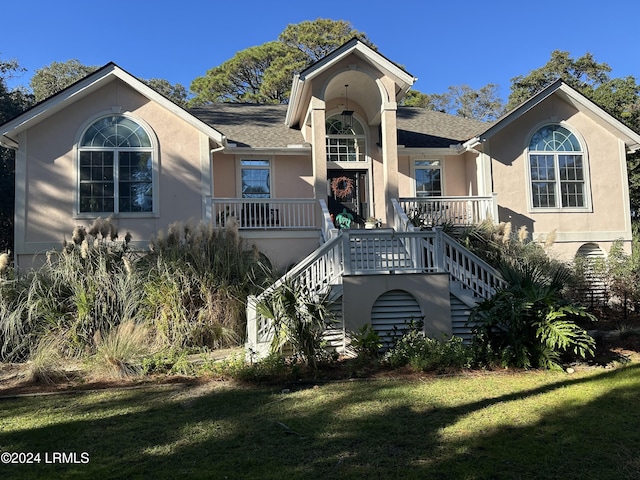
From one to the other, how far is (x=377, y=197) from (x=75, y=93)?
28.8 ft

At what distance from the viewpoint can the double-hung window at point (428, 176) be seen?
1537 centimetres

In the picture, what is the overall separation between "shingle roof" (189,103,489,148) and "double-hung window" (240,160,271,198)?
614 mm

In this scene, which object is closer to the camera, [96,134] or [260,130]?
[96,134]

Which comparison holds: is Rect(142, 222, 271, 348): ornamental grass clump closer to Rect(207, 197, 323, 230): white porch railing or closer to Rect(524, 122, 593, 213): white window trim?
Rect(207, 197, 323, 230): white porch railing

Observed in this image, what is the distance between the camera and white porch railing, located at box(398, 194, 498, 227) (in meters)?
13.0

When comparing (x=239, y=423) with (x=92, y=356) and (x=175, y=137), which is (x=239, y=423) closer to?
(x=92, y=356)

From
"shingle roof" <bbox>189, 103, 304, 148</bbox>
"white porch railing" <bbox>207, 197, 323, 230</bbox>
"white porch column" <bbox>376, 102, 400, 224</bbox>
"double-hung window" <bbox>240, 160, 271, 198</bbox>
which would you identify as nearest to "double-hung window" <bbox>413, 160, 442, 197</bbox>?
"white porch column" <bbox>376, 102, 400, 224</bbox>

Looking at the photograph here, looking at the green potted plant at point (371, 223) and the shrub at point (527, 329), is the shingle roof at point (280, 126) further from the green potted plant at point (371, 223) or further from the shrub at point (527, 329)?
the shrub at point (527, 329)

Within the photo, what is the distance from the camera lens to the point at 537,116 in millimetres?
14469

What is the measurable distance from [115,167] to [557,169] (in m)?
12.6

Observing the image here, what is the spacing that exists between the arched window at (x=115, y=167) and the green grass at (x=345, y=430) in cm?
728

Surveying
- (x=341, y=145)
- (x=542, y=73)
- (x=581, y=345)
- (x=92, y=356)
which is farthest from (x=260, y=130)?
(x=542, y=73)

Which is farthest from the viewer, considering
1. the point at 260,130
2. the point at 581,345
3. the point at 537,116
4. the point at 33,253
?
the point at 260,130

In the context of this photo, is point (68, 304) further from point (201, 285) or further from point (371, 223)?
point (371, 223)
